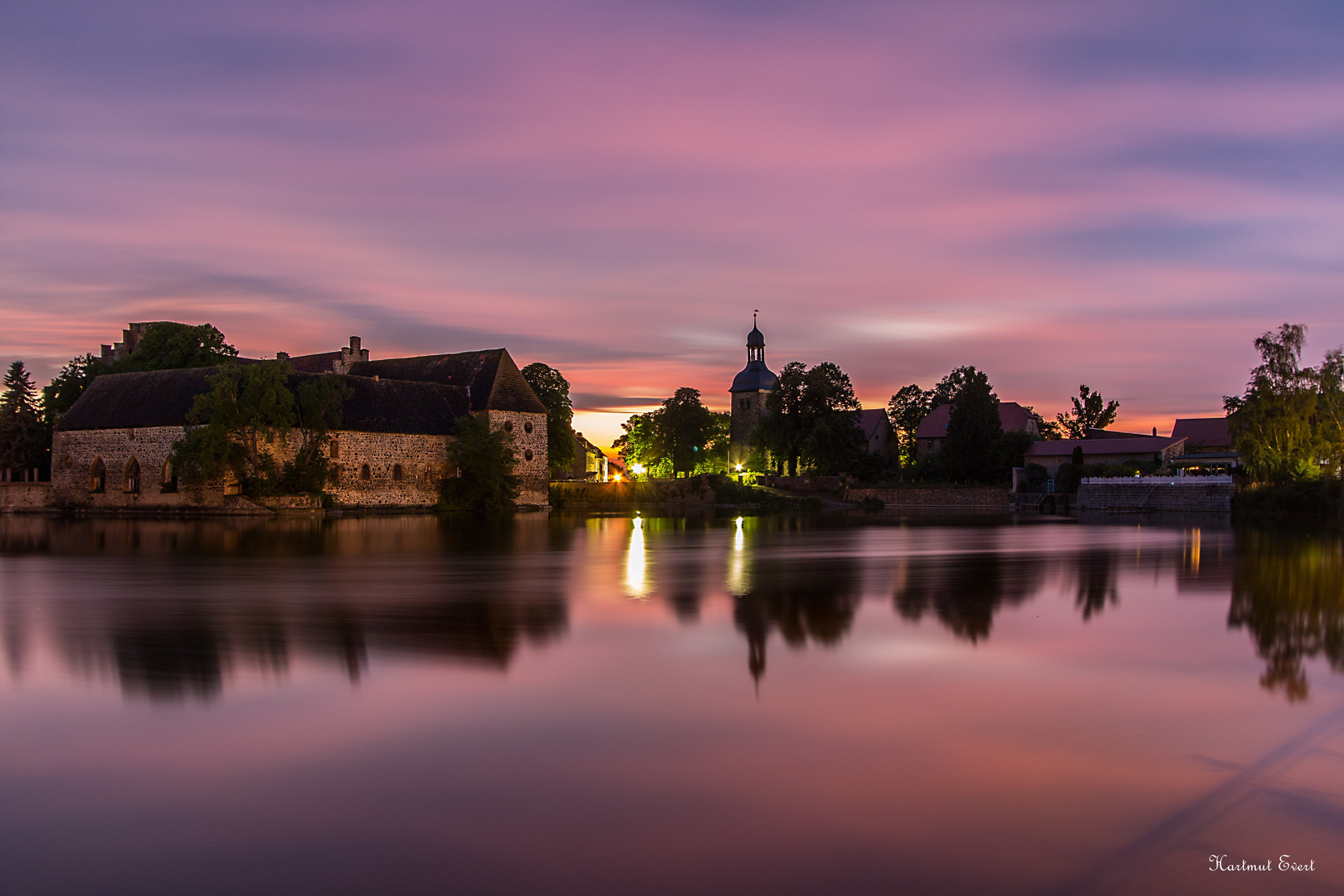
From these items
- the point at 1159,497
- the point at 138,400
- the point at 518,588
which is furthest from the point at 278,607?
the point at 1159,497

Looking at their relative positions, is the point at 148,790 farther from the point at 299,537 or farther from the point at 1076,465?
the point at 1076,465

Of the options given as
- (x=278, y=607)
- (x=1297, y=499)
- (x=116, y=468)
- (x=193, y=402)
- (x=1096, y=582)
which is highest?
(x=193, y=402)

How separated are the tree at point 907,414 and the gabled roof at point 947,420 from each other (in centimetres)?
302

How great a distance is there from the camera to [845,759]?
568 centimetres

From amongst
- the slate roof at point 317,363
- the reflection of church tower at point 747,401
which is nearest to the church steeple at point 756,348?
the reflection of church tower at point 747,401

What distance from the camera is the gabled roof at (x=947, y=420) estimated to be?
74812mm

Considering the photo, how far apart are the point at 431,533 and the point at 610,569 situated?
1265 cm

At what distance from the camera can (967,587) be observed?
572 inches

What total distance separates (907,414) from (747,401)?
12.8 m

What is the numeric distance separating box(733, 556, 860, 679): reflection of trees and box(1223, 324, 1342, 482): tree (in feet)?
101

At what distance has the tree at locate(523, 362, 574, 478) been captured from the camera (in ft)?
189

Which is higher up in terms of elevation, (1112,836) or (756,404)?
(756,404)

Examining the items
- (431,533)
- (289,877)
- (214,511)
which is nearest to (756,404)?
(214,511)

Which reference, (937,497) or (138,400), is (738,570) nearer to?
(138,400)
